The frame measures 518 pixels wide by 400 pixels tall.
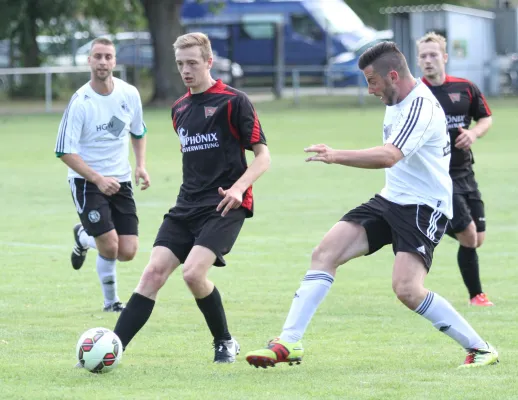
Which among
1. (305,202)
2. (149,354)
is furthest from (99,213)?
(305,202)

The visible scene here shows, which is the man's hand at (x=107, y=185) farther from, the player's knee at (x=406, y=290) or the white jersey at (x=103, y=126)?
the player's knee at (x=406, y=290)

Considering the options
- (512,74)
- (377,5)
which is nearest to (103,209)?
(512,74)

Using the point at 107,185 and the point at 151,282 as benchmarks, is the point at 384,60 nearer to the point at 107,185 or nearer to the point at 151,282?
the point at 151,282

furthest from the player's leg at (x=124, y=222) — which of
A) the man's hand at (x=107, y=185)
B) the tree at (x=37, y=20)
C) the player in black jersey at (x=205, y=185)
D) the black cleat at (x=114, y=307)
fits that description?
the tree at (x=37, y=20)

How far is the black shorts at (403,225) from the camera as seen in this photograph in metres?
6.80

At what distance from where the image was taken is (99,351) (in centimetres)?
661

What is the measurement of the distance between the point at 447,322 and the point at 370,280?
3599 mm

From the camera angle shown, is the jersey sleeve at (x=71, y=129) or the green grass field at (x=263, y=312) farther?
the jersey sleeve at (x=71, y=129)

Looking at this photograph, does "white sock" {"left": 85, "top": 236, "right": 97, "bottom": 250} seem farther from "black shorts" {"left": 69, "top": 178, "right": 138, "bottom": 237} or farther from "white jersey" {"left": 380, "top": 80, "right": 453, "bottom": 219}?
"white jersey" {"left": 380, "top": 80, "right": 453, "bottom": 219}

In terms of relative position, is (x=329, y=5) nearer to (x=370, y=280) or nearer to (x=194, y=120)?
(x=370, y=280)

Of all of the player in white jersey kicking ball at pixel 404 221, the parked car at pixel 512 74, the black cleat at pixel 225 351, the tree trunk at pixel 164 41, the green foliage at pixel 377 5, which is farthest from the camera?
the green foliage at pixel 377 5

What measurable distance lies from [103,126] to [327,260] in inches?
118

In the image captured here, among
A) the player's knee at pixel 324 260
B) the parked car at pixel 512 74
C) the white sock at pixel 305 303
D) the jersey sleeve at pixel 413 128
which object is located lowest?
the parked car at pixel 512 74

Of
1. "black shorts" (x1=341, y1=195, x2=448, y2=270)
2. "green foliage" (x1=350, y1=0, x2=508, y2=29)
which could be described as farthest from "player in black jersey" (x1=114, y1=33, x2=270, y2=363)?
"green foliage" (x1=350, y1=0, x2=508, y2=29)
